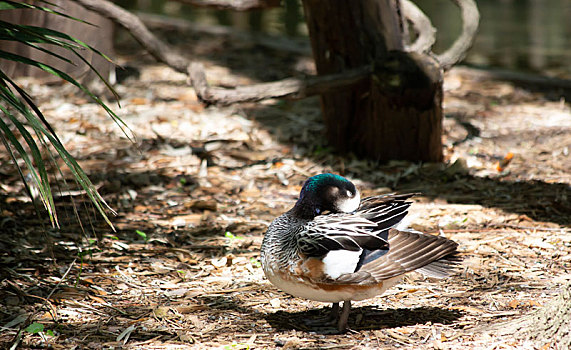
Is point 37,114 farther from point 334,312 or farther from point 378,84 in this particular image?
point 378,84

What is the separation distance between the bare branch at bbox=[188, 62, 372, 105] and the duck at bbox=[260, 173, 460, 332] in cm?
203

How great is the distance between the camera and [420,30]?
5.45m

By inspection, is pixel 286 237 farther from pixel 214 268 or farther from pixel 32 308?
pixel 32 308

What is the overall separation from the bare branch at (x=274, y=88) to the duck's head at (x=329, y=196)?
6.66 feet

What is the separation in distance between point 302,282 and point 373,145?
265cm

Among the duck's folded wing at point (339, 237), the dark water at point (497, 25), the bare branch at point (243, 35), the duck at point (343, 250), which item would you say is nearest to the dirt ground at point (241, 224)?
the duck at point (343, 250)

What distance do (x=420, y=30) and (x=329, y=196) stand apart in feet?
9.75

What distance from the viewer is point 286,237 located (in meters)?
2.91

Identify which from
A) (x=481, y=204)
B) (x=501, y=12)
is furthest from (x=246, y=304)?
(x=501, y=12)

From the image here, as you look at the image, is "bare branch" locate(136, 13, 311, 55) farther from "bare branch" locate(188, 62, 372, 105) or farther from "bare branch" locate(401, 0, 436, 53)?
"bare branch" locate(188, 62, 372, 105)

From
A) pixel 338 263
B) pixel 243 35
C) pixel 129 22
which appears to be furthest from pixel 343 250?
pixel 243 35

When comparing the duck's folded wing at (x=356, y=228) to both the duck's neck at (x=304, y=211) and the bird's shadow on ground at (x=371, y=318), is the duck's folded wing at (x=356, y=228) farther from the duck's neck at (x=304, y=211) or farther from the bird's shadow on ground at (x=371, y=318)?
the bird's shadow on ground at (x=371, y=318)

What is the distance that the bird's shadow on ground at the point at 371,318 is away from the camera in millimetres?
2904

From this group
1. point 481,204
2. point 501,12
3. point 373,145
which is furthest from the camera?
point 501,12
